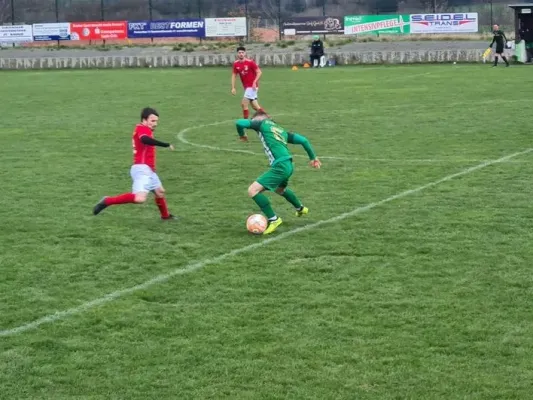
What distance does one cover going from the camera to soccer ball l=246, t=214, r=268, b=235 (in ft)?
39.1

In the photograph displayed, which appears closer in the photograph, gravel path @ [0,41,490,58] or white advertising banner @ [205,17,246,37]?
gravel path @ [0,41,490,58]

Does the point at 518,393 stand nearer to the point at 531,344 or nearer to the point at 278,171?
the point at 531,344

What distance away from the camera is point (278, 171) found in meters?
12.2

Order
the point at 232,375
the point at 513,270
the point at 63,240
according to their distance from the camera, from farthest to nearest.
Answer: the point at 63,240, the point at 513,270, the point at 232,375

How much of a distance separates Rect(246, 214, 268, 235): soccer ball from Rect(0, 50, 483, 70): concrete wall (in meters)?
40.0

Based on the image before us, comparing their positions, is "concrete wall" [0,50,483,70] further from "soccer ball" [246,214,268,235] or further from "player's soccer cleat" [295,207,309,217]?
"soccer ball" [246,214,268,235]

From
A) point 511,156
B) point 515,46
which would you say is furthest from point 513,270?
point 515,46

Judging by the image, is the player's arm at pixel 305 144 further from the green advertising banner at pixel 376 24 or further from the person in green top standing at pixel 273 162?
the green advertising banner at pixel 376 24

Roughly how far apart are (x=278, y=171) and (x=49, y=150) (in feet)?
31.5

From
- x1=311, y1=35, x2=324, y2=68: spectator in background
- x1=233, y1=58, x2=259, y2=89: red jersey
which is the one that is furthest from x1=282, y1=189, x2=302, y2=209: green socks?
x1=311, y1=35, x2=324, y2=68: spectator in background

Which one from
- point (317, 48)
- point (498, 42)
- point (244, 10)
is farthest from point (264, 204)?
point (244, 10)

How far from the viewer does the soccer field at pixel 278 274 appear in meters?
7.29

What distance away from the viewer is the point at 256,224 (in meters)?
11.9

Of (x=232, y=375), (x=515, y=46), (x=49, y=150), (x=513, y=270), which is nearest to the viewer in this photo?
(x=232, y=375)
